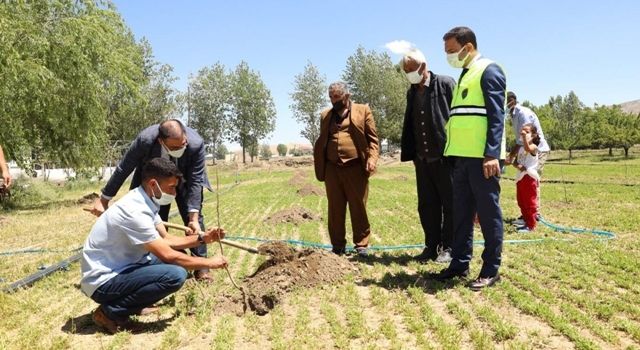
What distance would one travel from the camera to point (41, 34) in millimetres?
14539

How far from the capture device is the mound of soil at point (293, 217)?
9.59 meters

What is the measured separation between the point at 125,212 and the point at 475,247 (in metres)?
4.37

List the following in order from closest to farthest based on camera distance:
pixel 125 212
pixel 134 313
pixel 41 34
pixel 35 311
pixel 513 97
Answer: pixel 125 212
pixel 134 313
pixel 35 311
pixel 513 97
pixel 41 34

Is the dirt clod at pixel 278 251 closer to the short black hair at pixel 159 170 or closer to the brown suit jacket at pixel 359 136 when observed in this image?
the brown suit jacket at pixel 359 136

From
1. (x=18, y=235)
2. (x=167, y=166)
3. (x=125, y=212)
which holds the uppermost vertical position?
(x=167, y=166)

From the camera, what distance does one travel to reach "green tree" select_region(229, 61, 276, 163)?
57.4 meters

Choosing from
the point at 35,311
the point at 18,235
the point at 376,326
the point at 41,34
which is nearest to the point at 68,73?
the point at 41,34

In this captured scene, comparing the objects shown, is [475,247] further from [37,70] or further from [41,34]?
[41,34]

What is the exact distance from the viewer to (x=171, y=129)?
4.48 meters

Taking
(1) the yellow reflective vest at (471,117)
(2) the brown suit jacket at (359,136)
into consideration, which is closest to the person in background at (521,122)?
(2) the brown suit jacket at (359,136)

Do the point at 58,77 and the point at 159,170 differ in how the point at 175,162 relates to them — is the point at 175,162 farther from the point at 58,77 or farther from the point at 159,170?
the point at 58,77

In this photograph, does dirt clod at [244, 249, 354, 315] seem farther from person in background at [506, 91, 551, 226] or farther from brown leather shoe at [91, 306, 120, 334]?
person in background at [506, 91, 551, 226]

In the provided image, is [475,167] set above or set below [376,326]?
above

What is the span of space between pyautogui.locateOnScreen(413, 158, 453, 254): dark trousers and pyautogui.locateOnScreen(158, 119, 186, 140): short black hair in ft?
8.51
